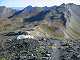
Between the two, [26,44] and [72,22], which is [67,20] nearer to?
[72,22]

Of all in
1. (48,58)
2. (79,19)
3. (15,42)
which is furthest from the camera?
(79,19)

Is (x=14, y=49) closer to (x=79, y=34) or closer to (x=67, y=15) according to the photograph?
(x=79, y=34)

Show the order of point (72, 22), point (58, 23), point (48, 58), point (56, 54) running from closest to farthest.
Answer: point (48, 58)
point (56, 54)
point (58, 23)
point (72, 22)

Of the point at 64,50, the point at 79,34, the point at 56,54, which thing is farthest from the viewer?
the point at 79,34

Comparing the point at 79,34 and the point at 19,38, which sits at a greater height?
the point at 19,38

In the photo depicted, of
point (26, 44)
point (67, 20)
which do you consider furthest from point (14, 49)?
point (67, 20)

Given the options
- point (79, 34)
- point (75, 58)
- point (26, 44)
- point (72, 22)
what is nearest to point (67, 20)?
point (72, 22)

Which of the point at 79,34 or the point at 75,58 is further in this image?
the point at 79,34

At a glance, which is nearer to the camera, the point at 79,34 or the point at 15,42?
the point at 15,42

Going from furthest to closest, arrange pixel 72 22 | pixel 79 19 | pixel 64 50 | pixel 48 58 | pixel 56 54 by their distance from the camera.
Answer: pixel 79 19 < pixel 72 22 < pixel 64 50 < pixel 56 54 < pixel 48 58
